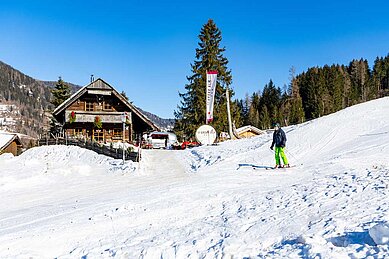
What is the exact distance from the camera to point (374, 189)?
858 cm

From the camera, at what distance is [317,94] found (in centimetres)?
8506

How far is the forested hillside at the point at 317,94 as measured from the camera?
81625 millimetres

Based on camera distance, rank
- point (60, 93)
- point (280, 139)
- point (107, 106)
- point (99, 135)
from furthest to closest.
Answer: point (60, 93)
point (99, 135)
point (107, 106)
point (280, 139)

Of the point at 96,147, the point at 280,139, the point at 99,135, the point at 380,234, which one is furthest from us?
the point at 99,135

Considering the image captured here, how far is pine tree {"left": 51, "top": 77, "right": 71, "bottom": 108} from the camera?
150 ft

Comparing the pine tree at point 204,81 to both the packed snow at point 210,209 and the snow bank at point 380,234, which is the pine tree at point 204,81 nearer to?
the packed snow at point 210,209

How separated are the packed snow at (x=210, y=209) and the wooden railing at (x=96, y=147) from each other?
4.15 ft

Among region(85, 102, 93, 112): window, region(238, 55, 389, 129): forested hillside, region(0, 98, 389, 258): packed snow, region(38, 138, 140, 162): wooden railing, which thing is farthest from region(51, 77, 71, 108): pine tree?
region(238, 55, 389, 129): forested hillside

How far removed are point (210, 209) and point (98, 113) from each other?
2757 cm

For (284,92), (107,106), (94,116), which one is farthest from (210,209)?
(284,92)

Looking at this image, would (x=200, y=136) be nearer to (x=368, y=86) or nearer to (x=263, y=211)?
(x=263, y=211)

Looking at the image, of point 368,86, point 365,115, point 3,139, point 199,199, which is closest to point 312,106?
point 368,86

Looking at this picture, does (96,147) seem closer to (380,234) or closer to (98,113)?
(98,113)

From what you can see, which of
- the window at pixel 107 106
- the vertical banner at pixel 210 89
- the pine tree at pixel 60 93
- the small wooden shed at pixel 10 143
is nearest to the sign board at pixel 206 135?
the vertical banner at pixel 210 89
